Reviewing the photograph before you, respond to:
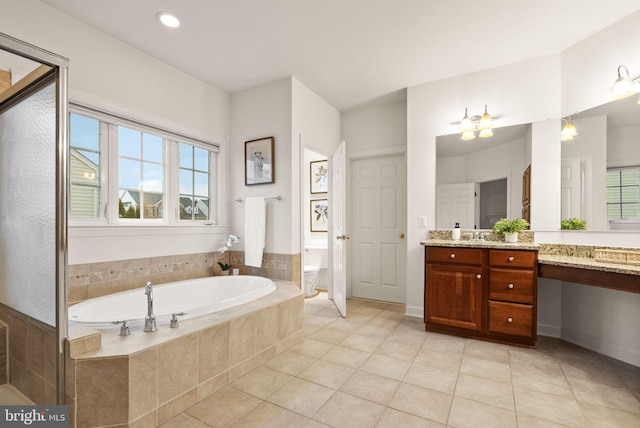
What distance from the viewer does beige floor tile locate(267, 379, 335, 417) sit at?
172 centimetres

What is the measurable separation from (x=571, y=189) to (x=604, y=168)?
29 centimetres

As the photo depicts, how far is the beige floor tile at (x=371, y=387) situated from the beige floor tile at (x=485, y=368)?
0.60 meters

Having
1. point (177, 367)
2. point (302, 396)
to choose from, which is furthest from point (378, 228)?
point (177, 367)

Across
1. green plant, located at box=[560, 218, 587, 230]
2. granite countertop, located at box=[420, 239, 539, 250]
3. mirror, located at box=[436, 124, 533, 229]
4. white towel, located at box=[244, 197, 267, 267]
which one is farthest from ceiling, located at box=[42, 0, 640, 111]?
granite countertop, located at box=[420, 239, 539, 250]

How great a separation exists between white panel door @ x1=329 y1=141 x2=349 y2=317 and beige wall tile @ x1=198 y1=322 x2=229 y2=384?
5.38 feet

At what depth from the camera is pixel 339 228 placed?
139 inches

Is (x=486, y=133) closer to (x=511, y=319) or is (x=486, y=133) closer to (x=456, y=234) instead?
(x=456, y=234)

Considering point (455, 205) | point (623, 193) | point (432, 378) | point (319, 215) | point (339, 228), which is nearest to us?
point (432, 378)

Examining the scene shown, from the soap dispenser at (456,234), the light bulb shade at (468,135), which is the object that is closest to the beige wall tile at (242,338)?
the soap dispenser at (456,234)

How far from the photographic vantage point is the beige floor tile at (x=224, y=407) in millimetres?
1611

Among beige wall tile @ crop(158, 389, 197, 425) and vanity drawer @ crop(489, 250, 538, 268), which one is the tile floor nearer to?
beige wall tile @ crop(158, 389, 197, 425)

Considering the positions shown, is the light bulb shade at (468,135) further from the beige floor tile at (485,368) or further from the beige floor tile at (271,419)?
the beige floor tile at (271,419)

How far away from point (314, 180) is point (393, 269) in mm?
2005

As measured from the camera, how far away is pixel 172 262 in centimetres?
295
